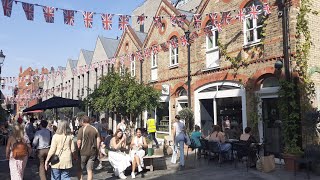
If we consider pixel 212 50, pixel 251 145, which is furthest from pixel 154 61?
pixel 251 145

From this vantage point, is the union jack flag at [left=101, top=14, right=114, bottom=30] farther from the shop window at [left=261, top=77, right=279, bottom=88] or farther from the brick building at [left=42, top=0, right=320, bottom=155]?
the shop window at [left=261, top=77, right=279, bottom=88]

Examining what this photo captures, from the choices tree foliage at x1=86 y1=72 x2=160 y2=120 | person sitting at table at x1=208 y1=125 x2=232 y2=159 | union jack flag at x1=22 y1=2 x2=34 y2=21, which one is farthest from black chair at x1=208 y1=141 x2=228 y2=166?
union jack flag at x1=22 y1=2 x2=34 y2=21

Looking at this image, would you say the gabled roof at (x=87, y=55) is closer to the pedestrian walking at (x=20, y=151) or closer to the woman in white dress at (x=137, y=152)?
the woman in white dress at (x=137, y=152)

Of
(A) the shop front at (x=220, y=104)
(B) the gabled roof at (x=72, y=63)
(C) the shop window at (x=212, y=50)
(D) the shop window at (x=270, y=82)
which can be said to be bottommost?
(A) the shop front at (x=220, y=104)

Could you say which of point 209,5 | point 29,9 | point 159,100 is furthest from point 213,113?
point 29,9

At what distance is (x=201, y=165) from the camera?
10.9 meters

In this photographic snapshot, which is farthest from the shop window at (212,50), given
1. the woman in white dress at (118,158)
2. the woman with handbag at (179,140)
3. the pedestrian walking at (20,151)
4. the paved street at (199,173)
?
the pedestrian walking at (20,151)

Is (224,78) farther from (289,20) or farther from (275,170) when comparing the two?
(275,170)

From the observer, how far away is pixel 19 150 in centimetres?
688

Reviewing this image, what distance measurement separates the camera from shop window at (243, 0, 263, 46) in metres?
12.1

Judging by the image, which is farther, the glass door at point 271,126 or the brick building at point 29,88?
the brick building at point 29,88

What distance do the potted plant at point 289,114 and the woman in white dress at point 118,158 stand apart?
5.06 meters

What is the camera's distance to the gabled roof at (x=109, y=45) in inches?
1107

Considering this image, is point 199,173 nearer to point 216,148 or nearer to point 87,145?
point 216,148
